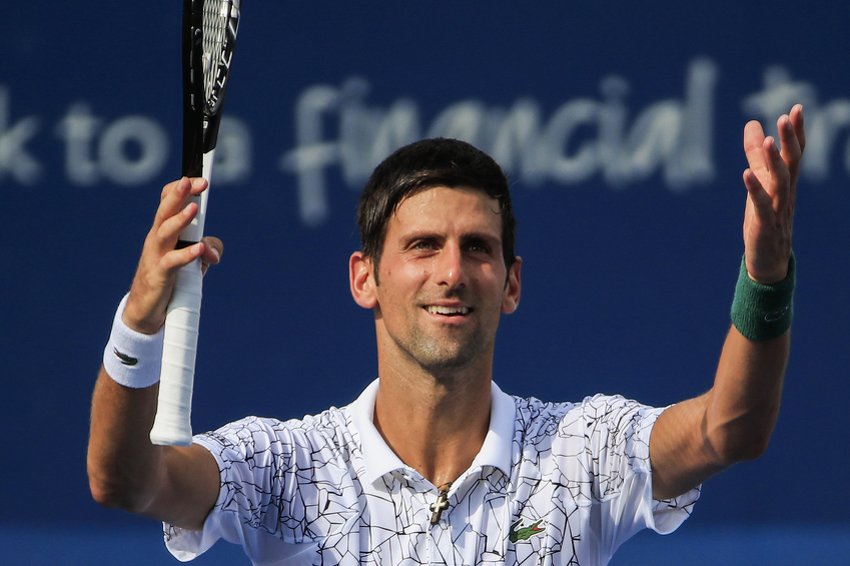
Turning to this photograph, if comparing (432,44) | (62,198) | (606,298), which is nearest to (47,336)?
(62,198)

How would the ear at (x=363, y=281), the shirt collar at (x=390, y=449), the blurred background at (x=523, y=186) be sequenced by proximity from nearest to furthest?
1. the shirt collar at (x=390, y=449)
2. the ear at (x=363, y=281)
3. the blurred background at (x=523, y=186)

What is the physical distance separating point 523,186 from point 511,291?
148 centimetres

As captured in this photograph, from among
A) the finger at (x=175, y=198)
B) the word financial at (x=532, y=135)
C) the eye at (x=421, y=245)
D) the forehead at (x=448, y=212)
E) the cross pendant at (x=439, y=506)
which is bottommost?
the cross pendant at (x=439, y=506)

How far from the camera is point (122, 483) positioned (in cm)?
206

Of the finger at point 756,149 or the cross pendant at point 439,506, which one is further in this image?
the cross pendant at point 439,506

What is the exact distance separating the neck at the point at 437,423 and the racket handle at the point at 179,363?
2.21 ft

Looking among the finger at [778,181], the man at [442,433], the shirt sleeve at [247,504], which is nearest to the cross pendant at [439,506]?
the man at [442,433]

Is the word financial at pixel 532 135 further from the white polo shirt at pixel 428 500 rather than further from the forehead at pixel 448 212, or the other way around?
the white polo shirt at pixel 428 500

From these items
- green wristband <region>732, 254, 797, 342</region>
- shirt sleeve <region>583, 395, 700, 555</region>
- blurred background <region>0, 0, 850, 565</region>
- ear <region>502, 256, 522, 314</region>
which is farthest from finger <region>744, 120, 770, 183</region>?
blurred background <region>0, 0, 850, 565</region>

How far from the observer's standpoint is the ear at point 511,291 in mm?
2629

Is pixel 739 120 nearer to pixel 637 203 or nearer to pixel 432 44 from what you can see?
pixel 637 203

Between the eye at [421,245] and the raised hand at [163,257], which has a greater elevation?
the eye at [421,245]

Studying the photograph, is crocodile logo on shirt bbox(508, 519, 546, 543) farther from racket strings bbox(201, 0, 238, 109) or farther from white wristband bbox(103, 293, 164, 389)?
racket strings bbox(201, 0, 238, 109)

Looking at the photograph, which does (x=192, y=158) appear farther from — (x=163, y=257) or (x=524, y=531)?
(x=524, y=531)
